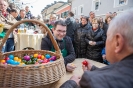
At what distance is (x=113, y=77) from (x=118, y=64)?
0.25 feet

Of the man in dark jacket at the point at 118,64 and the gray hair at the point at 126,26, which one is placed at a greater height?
the gray hair at the point at 126,26

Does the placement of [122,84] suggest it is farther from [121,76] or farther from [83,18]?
[83,18]

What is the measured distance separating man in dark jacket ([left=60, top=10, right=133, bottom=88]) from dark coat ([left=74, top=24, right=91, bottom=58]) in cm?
250

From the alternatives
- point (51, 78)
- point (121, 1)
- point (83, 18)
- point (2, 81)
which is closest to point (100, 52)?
point (83, 18)

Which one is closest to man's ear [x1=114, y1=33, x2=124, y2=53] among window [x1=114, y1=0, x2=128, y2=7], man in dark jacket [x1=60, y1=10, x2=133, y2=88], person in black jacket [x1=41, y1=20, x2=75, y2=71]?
man in dark jacket [x1=60, y1=10, x2=133, y2=88]

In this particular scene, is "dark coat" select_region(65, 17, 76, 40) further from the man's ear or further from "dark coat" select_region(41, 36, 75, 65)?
the man's ear

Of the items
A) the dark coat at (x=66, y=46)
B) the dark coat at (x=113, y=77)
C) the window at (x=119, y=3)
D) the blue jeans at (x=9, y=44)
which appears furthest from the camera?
the window at (x=119, y=3)

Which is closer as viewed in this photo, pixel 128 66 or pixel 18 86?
pixel 128 66

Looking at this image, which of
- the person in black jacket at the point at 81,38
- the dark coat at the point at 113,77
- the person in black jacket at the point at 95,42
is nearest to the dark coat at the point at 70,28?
the person in black jacket at the point at 81,38

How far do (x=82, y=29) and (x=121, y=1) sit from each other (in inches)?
356

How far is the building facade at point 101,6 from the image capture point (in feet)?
33.7

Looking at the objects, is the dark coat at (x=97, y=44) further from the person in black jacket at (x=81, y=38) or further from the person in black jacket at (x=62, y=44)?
the person in black jacket at (x=62, y=44)

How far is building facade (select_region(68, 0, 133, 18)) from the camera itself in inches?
404

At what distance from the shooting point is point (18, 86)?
83cm
